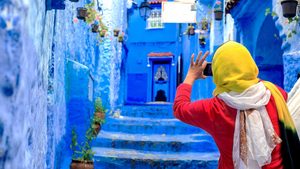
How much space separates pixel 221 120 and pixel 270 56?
5.46 meters

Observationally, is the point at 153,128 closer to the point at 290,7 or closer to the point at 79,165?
the point at 79,165

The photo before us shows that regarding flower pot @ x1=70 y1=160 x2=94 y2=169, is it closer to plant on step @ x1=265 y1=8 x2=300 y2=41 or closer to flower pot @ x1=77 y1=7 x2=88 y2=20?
flower pot @ x1=77 y1=7 x2=88 y2=20

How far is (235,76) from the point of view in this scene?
161 cm

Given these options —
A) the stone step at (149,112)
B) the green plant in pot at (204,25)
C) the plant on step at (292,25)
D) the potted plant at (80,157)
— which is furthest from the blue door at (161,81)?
the plant on step at (292,25)

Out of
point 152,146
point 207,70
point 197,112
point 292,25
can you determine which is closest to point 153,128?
point 152,146

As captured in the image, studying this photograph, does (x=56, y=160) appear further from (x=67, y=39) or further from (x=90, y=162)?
(x=67, y=39)

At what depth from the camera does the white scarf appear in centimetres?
160

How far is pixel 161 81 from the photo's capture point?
782 inches

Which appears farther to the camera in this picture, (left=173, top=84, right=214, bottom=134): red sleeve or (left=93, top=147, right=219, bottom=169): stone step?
(left=93, top=147, right=219, bottom=169): stone step

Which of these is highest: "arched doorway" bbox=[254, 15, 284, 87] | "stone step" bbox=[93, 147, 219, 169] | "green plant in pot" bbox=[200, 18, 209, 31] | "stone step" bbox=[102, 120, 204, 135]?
"green plant in pot" bbox=[200, 18, 209, 31]

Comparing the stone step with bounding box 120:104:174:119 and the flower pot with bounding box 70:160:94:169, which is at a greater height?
the stone step with bounding box 120:104:174:119

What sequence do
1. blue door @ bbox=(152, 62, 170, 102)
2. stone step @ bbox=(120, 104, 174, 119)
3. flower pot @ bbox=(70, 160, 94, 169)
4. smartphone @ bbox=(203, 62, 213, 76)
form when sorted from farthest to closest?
blue door @ bbox=(152, 62, 170, 102) < stone step @ bbox=(120, 104, 174, 119) < flower pot @ bbox=(70, 160, 94, 169) < smartphone @ bbox=(203, 62, 213, 76)

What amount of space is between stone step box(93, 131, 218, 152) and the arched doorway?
177 centimetres

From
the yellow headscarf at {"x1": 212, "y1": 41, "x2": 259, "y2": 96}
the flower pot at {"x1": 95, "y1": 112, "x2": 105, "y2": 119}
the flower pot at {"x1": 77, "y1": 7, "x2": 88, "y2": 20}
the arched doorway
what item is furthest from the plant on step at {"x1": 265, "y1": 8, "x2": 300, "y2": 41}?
the flower pot at {"x1": 95, "y1": 112, "x2": 105, "y2": 119}
